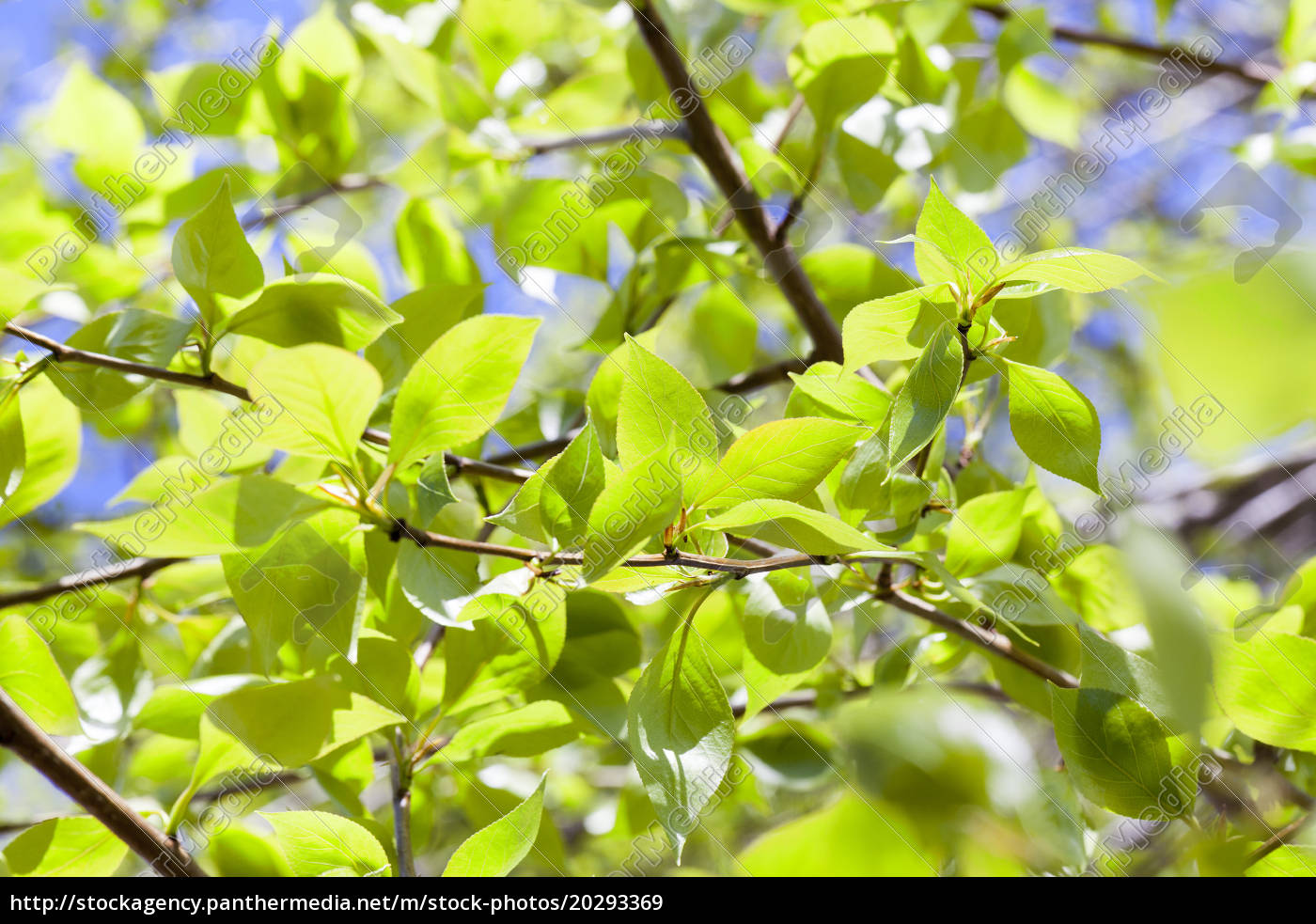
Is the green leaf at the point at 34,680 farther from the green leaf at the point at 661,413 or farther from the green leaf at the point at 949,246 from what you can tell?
the green leaf at the point at 949,246

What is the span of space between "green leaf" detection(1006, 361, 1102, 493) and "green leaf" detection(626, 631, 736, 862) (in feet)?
0.49

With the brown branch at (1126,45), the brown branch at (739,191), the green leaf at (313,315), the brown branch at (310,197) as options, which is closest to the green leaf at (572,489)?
the green leaf at (313,315)

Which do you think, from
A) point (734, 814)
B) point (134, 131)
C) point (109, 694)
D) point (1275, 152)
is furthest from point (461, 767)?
point (1275, 152)

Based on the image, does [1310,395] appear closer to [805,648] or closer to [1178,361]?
[1178,361]

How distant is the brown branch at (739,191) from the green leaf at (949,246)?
17 centimetres

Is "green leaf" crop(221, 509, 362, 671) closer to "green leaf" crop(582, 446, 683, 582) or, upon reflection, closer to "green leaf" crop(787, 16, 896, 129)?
"green leaf" crop(582, 446, 683, 582)

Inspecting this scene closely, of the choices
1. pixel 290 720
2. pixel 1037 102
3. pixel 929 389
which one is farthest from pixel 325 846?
pixel 1037 102

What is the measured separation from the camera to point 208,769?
1.14 feet

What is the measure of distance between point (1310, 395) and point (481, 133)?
51 centimetres

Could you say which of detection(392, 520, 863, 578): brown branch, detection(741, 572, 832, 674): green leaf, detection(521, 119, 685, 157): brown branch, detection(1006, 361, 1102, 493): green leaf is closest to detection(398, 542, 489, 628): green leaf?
detection(392, 520, 863, 578): brown branch

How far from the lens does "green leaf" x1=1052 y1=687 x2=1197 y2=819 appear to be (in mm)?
302

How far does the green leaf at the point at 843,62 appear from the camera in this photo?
46cm

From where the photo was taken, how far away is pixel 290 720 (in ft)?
1.07

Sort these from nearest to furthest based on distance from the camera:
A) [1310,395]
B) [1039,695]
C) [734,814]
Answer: [1310,395] < [1039,695] < [734,814]
